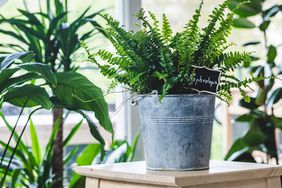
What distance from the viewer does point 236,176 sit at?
134cm

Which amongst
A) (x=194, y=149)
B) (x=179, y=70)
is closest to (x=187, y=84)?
(x=179, y=70)

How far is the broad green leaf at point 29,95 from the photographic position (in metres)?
1.60

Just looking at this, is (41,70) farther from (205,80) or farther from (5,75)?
(205,80)

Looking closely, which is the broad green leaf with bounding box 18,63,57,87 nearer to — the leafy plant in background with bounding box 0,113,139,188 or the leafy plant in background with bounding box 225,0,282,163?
the leafy plant in background with bounding box 0,113,139,188

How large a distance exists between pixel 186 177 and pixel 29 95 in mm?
591

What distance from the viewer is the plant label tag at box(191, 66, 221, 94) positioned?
1339 millimetres

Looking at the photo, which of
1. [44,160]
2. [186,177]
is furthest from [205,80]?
[44,160]

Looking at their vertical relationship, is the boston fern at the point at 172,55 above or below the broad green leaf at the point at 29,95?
above

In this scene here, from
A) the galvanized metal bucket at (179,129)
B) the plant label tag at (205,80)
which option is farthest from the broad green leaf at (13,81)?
the plant label tag at (205,80)

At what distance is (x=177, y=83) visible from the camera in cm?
135

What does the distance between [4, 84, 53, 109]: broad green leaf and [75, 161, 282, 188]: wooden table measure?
0.27 m

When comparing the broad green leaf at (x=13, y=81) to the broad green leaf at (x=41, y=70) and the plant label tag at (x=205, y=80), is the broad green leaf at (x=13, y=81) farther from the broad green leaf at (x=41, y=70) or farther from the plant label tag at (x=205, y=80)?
the plant label tag at (x=205, y=80)

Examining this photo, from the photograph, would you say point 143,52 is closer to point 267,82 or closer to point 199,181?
point 199,181

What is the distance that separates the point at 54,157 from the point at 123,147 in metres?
0.28
